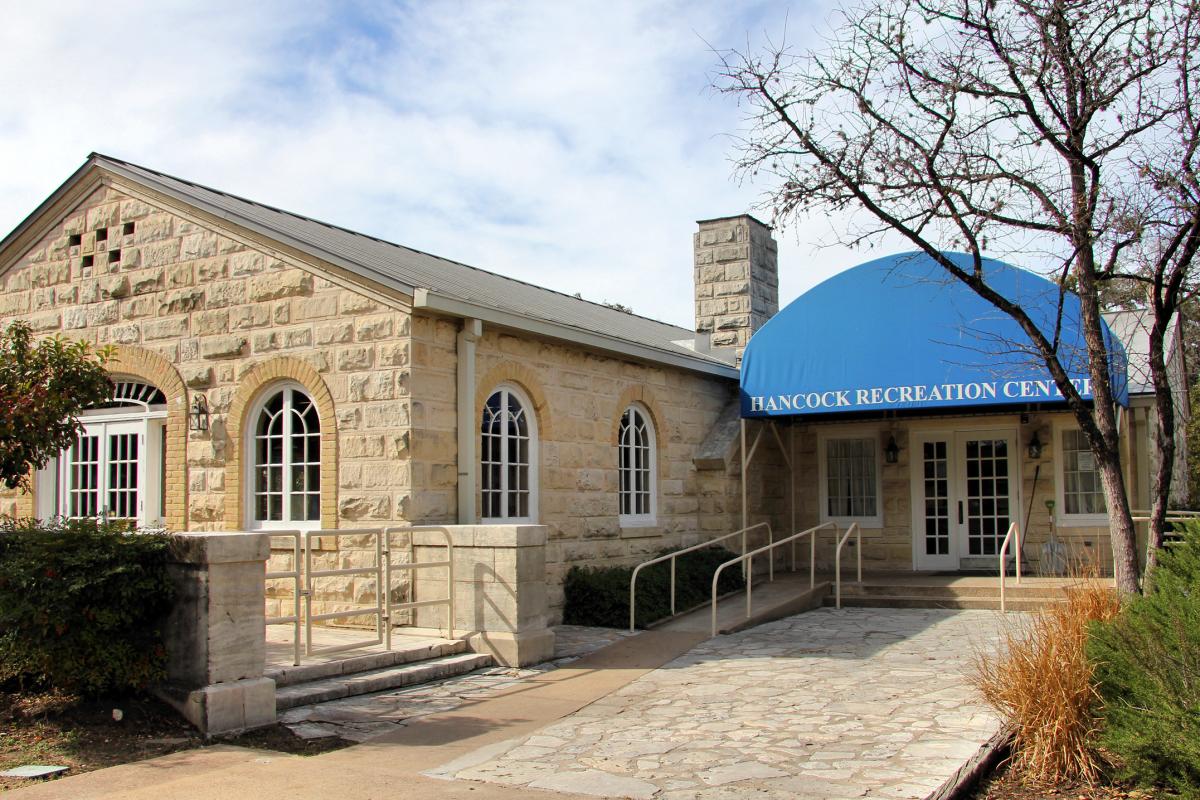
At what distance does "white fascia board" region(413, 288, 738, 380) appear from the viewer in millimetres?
10477

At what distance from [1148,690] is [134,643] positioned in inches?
256

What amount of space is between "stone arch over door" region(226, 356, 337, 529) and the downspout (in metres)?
1.30

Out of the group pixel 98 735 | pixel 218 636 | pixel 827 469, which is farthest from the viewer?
pixel 827 469

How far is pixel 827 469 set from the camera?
57.7ft

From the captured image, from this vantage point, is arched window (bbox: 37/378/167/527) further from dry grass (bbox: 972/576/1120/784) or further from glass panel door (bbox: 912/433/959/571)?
glass panel door (bbox: 912/433/959/571)

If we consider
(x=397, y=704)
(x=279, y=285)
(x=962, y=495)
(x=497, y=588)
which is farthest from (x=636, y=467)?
(x=397, y=704)

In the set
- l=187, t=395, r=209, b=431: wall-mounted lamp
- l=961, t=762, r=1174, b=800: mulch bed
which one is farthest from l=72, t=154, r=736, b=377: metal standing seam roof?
l=961, t=762, r=1174, b=800: mulch bed

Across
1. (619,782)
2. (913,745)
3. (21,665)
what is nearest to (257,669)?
(21,665)

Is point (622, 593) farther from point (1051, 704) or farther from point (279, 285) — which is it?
point (1051, 704)

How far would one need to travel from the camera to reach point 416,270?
1284 cm

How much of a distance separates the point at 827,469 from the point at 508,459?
730 centimetres

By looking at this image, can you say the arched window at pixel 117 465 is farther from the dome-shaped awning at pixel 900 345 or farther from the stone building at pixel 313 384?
the dome-shaped awning at pixel 900 345

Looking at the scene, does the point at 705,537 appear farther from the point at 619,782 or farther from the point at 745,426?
the point at 619,782

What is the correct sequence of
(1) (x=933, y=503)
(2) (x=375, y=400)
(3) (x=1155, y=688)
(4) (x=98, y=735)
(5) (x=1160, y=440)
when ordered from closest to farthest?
(3) (x=1155, y=688)
(4) (x=98, y=735)
(5) (x=1160, y=440)
(2) (x=375, y=400)
(1) (x=933, y=503)
